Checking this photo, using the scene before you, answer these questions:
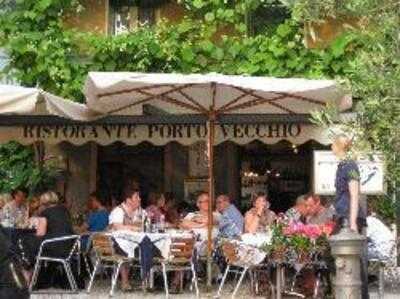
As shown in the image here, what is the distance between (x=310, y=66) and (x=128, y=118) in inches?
136

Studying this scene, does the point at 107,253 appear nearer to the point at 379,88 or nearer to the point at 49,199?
the point at 49,199

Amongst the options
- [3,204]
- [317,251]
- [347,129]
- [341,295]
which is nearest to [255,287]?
[317,251]

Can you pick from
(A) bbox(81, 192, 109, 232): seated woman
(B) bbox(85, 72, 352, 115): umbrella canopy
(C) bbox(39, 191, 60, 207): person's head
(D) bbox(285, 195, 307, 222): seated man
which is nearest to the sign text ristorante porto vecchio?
(B) bbox(85, 72, 352, 115): umbrella canopy

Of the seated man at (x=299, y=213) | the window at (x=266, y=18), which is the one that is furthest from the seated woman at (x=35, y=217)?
the window at (x=266, y=18)

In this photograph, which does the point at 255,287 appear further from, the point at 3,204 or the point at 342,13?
the point at 342,13

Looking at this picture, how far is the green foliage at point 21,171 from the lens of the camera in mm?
17641

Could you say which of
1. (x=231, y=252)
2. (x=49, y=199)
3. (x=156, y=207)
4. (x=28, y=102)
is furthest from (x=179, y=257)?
(x=156, y=207)

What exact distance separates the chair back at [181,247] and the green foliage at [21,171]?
215 inches

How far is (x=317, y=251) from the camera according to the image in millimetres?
12195

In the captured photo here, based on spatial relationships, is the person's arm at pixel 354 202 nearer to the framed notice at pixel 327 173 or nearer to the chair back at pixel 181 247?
the framed notice at pixel 327 173

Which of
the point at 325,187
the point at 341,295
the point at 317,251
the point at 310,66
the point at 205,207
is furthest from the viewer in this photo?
the point at 310,66

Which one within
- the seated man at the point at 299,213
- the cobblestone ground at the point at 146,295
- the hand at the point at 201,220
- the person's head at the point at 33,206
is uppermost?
the person's head at the point at 33,206

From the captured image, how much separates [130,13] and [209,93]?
5509 millimetres

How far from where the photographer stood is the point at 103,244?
12969 mm
